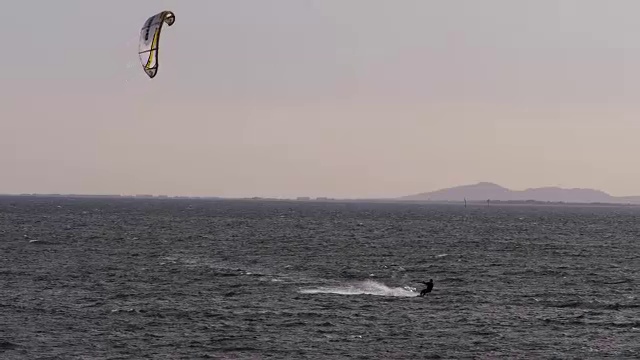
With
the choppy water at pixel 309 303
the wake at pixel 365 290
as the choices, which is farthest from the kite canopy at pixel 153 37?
the wake at pixel 365 290

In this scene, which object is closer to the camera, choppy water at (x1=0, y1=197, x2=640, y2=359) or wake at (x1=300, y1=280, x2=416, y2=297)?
choppy water at (x1=0, y1=197, x2=640, y2=359)

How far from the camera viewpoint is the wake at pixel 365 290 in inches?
2916

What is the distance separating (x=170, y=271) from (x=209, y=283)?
36.1ft

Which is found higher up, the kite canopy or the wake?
the kite canopy

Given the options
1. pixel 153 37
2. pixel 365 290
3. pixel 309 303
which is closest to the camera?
pixel 153 37

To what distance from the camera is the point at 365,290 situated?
76625 mm

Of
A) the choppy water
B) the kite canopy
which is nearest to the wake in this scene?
the choppy water

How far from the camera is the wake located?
74062 millimetres

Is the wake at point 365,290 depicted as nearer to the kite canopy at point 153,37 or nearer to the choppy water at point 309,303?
the choppy water at point 309,303

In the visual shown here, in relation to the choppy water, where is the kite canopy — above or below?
above

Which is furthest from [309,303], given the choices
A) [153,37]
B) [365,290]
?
[153,37]

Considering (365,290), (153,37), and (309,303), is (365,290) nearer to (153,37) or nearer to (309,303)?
(309,303)

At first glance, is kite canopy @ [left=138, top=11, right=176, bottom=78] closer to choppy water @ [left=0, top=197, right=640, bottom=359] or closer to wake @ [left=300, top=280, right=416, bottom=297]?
choppy water @ [left=0, top=197, right=640, bottom=359]

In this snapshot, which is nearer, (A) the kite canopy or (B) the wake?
(A) the kite canopy
